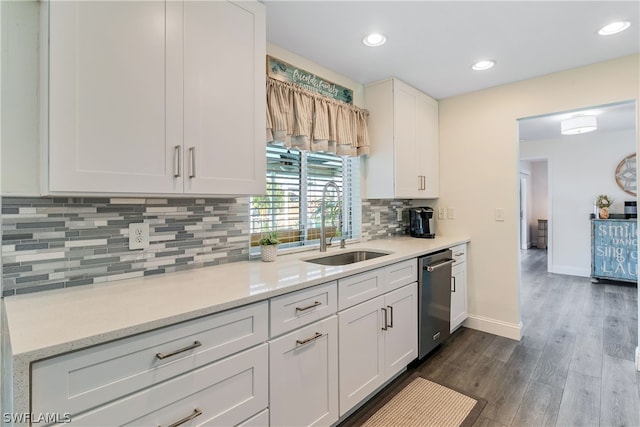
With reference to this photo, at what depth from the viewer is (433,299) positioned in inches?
97.0

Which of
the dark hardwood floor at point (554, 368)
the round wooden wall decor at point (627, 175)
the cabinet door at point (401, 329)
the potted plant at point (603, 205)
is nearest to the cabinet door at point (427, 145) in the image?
the cabinet door at point (401, 329)

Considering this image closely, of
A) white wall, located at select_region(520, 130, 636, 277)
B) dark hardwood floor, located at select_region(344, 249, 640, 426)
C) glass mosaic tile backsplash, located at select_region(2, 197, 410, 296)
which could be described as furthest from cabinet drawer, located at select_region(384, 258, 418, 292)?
white wall, located at select_region(520, 130, 636, 277)

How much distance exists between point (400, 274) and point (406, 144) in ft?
4.26

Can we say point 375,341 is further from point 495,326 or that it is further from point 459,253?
point 495,326

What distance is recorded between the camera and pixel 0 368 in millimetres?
1106

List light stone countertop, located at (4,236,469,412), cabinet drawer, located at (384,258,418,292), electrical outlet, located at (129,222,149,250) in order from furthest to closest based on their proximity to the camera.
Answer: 1. cabinet drawer, located at (384,258,418,292)
2. electrical outlet, located at (129,222,149,250)
3. light stone countertop, located at (4,236,469,412)

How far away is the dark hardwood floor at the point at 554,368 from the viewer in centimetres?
188

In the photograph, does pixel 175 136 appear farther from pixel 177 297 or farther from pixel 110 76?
pixel 177 297

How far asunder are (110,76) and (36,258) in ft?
2.61

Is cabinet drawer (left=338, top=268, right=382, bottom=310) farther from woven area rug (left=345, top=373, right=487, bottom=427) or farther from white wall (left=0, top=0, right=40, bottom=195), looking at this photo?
white wall (left=0, top=0, right=40, bottom=195)

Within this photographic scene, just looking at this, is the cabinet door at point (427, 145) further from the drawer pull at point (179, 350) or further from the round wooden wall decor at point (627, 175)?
the round wooden wall decor at point (627, 175)

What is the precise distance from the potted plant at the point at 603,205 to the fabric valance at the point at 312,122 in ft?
14.6

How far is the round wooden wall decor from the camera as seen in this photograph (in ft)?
15.6

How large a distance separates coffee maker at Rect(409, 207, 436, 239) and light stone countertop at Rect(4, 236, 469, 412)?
1506 millimetres
